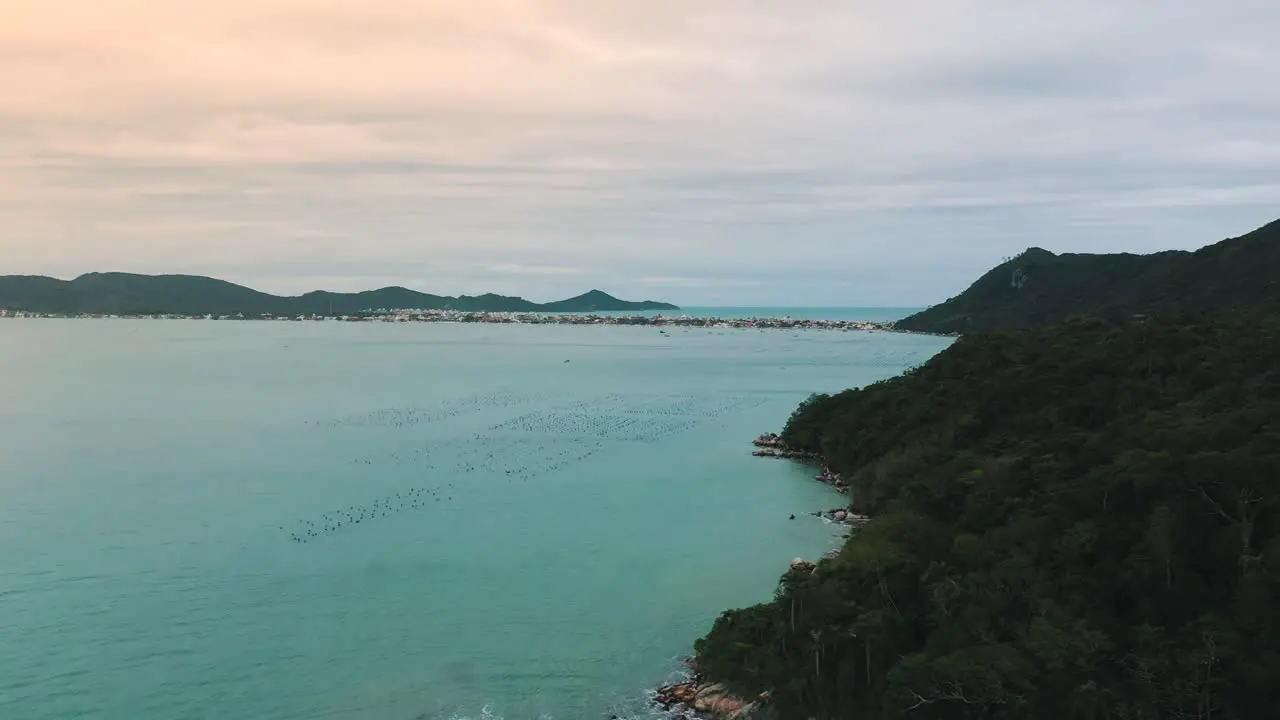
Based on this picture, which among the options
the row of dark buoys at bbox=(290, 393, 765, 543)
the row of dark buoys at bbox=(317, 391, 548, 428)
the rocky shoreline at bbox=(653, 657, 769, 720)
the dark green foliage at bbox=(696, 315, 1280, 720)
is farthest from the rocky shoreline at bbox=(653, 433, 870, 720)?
the row of dark buoys at bbox=(317, 391, 548, 428)

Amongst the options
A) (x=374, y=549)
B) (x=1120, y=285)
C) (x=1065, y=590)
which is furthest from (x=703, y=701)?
(x=1120, y=285)

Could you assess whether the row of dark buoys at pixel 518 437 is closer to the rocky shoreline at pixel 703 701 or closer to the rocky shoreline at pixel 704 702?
the rocky shoreline at pixel 703 701

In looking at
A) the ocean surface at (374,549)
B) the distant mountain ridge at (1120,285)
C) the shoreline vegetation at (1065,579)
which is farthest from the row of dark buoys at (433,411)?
the distant mountain ridge at (1120,285)

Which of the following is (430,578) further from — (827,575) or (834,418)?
(834,418)

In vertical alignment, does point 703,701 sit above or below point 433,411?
below

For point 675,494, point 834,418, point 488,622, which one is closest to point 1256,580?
point 488,622

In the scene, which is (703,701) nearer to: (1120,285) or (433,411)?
(433,411)
